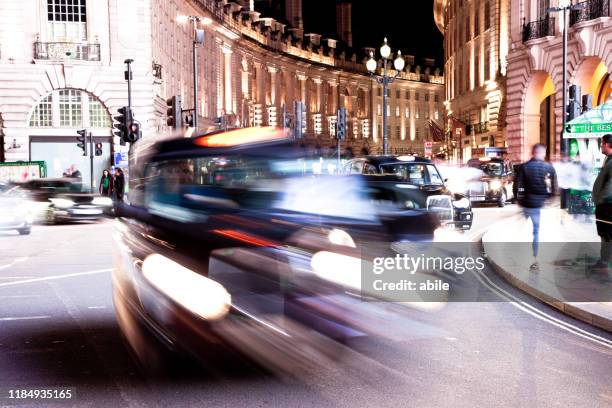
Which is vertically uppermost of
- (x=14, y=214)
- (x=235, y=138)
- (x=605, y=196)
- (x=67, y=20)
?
(x=67, y=20)

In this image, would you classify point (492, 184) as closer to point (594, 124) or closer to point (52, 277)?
point (594, 124)

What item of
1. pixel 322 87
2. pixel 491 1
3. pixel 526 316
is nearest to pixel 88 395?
pixel 526 316

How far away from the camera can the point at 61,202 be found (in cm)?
2561

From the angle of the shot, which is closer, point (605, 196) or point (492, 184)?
point (605, 196)

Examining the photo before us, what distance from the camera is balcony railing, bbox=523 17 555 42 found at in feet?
129

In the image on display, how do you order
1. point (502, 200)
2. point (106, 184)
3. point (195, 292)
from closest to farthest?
point (195, 292)
point (502, 200)
point (106, 184)

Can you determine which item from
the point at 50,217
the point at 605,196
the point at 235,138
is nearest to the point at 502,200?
the point at 50,217

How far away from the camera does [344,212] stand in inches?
443

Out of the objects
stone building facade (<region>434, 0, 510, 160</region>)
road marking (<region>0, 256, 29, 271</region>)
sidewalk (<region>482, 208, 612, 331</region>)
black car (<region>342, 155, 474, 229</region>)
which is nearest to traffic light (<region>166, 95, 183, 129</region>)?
black car (<region>342, 155, 474, 229</region>)

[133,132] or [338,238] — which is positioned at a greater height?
[133,132]

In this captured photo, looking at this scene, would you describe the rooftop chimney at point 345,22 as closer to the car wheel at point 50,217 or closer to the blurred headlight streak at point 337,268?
the car wheel at point 50,217

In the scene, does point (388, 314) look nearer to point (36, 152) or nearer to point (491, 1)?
point (36, 152)

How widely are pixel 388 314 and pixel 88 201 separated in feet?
63.2

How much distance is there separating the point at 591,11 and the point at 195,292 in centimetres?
3386
